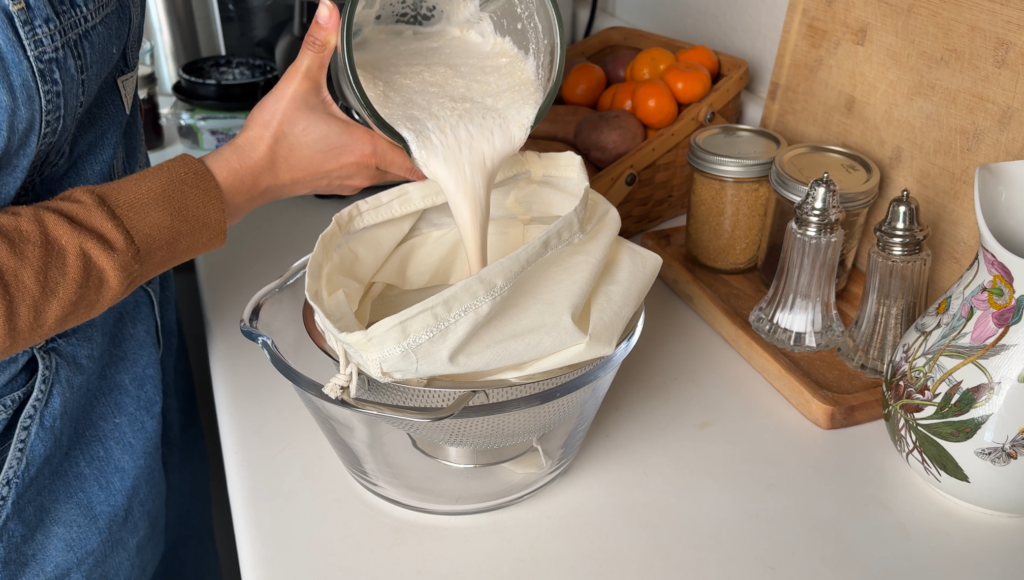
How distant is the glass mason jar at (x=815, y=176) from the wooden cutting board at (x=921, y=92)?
0.04 meters

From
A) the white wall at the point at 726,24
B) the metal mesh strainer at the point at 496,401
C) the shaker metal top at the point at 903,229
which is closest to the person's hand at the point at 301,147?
the metal mesh strainer at the point at 496,401

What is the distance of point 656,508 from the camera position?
569 mm

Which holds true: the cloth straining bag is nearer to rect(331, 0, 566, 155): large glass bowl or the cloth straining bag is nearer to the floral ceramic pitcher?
rect(331, 0, 566, 155): large glass bowl

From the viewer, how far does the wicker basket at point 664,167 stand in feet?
2.73

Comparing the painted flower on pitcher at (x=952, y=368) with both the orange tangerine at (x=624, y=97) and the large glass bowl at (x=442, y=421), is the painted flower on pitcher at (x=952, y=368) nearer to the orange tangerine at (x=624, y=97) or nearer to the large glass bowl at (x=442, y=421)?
the large glass bowl at (x=442, y=421)

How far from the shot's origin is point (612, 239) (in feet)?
1.86

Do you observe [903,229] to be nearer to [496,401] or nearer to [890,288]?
[890,288]

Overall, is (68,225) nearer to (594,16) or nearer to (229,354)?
(229,354)

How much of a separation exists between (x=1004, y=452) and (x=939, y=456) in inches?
1.7

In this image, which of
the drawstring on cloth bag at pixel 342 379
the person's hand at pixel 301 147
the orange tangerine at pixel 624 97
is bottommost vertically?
the drawstring on cloth bag at pixel 342 379

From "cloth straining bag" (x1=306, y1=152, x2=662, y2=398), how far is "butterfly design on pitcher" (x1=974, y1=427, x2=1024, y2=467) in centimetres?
24

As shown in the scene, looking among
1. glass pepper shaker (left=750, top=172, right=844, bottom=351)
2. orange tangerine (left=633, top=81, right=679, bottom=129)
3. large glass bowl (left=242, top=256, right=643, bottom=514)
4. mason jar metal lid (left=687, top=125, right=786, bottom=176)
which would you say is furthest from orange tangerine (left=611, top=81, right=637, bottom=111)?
large glass bowl (left=242, top=256, right=643, bottom=514)

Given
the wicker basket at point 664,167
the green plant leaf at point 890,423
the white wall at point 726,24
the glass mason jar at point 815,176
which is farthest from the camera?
the white wall at point 726,24

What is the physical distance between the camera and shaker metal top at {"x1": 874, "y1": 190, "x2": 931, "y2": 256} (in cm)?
60
